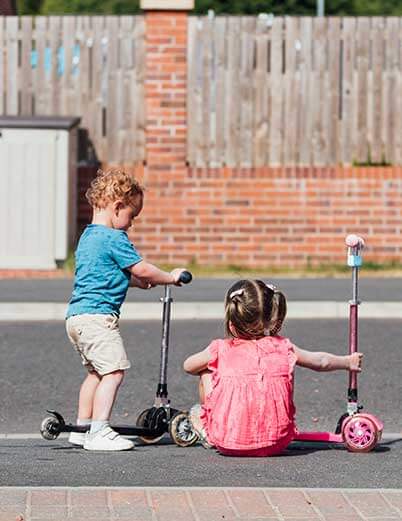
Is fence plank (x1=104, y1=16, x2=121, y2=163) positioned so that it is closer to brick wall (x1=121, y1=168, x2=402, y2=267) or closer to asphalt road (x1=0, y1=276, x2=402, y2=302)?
brick wall (x1=121, y1=168, x2=402, y2=267)

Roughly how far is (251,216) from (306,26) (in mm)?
2220

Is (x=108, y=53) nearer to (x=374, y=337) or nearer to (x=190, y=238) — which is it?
(x=190, y=238)

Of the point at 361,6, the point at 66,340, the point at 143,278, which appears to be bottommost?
the point at 66,340

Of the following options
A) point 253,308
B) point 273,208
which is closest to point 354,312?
point 253,308

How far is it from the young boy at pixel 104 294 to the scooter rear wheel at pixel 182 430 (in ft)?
0.70

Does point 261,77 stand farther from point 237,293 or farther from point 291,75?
point 237,293

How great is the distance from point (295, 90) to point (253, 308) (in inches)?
405

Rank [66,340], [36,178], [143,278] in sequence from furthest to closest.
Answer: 1. [36,178]
2. [66,340]
3. [143,278]

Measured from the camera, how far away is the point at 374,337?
11.9m

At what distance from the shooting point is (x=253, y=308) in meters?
7.06

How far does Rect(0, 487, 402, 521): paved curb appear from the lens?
555 centimetres

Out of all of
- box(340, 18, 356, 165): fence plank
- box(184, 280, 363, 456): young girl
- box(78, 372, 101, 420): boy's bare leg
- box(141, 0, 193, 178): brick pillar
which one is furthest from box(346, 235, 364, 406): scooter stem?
box(340, 18, 356, 165): fence plank

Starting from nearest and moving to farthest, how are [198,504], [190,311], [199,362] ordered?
[198,504] → [199,362] → [190,311]

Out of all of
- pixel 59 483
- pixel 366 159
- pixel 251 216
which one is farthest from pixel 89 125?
pixel 59 483
